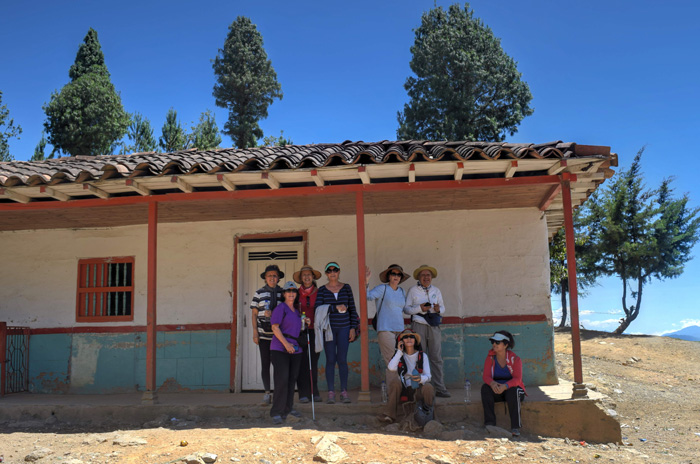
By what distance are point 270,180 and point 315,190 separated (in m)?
0.64

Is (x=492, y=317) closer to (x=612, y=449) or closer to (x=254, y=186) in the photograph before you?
(x=612, y=449)

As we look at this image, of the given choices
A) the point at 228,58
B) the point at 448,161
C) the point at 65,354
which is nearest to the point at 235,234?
the point at 65,354

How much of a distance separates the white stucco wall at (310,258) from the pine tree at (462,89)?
15990 mm

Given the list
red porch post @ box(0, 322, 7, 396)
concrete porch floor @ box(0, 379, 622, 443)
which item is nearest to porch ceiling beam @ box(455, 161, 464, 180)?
concrete porch floor @ box(0, 379, 622, 443)

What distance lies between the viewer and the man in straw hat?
7.57m

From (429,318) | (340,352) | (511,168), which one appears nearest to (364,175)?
(511,168)

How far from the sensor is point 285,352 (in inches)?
268

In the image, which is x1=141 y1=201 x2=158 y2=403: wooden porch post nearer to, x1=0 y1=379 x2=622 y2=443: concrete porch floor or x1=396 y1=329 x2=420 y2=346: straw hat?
x1=0 y1=379 x2=622 y2=443: concrete porch floor

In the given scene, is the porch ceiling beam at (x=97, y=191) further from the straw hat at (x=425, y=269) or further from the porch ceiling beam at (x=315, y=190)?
the straw hat at (x=425, y=269)

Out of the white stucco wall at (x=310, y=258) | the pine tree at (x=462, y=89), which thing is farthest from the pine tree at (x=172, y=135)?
the white stucco wall at (x=310, y=258)

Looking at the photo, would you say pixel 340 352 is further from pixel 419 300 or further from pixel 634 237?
pixel 634 237

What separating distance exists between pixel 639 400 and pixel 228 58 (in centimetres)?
2455

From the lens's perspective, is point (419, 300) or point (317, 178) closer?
point (317, 178)

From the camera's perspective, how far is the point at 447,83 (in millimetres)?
25078
